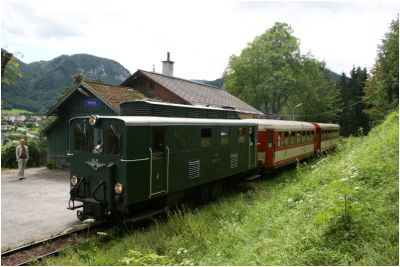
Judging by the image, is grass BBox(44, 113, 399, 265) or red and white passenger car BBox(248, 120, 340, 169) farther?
red and white passenger car BBox(248, 120, 340, 169)

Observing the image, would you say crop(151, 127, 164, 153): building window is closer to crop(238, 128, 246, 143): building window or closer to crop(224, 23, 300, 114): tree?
crop(238, 128, 246, 143): building window

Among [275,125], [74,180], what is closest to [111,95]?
[275,125]

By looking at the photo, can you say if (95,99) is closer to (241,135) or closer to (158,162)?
(241,135)

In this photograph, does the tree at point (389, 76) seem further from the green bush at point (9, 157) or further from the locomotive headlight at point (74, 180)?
the green bush at point (9, 157)

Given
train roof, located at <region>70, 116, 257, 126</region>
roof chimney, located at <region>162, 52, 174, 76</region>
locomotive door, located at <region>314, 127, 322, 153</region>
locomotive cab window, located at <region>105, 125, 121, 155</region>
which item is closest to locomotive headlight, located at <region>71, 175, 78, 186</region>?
locomotive cab window, located at <region>105, 125, 121, 155</region>

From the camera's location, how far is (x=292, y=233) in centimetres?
621

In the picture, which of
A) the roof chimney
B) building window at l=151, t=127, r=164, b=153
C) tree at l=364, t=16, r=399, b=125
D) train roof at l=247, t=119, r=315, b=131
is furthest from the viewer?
the roof chimney

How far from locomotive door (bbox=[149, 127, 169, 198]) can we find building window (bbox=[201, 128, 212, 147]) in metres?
2.01

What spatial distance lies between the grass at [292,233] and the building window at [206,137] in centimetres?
206

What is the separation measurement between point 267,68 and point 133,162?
127 ft

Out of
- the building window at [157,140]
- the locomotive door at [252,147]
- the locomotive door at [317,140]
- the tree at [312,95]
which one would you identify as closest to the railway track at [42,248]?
the building window at [157,140]

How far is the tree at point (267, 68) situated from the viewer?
44594mm

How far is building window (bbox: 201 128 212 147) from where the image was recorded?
36.3 ft

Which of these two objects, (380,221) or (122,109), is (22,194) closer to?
(122,109)
